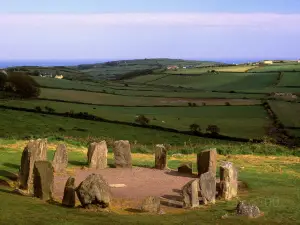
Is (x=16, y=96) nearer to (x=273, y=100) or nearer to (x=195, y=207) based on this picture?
(x=273, y=100)

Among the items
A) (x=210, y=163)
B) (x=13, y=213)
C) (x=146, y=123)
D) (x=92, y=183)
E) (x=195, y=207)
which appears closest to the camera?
(x=13, y=213)

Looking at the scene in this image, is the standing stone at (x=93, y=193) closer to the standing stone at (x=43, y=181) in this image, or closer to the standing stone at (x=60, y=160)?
the standing stone at (x=43, y=181)

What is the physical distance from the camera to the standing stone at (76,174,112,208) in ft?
57.1

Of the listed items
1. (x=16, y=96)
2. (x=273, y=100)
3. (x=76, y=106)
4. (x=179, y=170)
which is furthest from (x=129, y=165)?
(x=273, y=100)

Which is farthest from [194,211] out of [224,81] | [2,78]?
[224,81]

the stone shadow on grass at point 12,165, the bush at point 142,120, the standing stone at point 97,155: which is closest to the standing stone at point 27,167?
the stone shadow on grass at point 12,165

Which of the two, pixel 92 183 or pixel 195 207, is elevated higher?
pixel 92 183

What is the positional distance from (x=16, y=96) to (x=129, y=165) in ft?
185

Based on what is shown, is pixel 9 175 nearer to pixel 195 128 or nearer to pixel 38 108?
pixel 195 128

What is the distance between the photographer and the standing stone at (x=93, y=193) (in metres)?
17.4

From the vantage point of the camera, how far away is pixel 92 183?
17.5 metres

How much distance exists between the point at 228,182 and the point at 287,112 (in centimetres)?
5677

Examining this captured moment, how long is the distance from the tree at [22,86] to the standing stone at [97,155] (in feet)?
181

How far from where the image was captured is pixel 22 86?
80688mm
